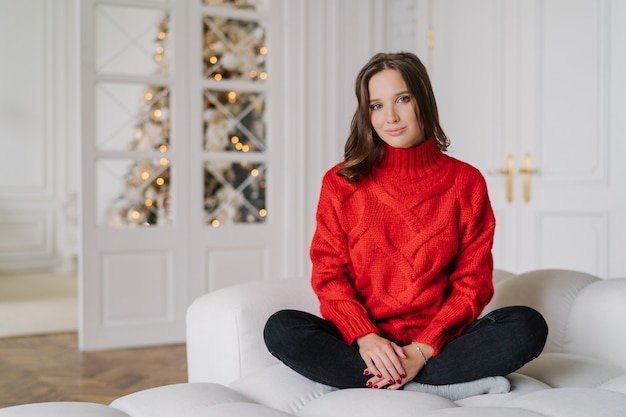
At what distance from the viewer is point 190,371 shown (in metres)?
1.94

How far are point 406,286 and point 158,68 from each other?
103 inches

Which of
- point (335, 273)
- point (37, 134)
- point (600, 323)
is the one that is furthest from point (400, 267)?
point (37, 134)

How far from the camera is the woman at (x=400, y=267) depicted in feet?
5.04

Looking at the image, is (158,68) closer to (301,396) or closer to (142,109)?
(142,109)

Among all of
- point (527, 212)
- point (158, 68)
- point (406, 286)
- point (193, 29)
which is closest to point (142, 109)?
point (158, 68)

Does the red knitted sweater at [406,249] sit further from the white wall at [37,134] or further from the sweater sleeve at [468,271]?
the white wall at [37,134]

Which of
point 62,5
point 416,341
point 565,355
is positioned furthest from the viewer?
point 62,5

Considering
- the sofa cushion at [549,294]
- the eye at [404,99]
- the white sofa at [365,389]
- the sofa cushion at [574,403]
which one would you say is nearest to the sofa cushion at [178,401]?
the white sofa at [365,389]

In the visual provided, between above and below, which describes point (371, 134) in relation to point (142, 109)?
below

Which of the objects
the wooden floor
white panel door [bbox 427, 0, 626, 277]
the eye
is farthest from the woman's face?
white panel door [bbox 427, 0, 626, 277]

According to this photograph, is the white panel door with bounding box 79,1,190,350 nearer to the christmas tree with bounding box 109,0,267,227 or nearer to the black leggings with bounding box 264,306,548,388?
the christmas tree with bounding box 109,0,267,227

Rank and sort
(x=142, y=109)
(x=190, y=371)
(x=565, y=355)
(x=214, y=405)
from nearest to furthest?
(x=214, y=405), (x=565, y=355), (x=190, y=371), (x=142, y=109)

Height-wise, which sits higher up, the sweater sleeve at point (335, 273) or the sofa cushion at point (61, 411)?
the sweater sleeve at point (335, 273)

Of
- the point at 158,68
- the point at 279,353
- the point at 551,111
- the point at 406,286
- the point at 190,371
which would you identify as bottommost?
the point at 190,371
